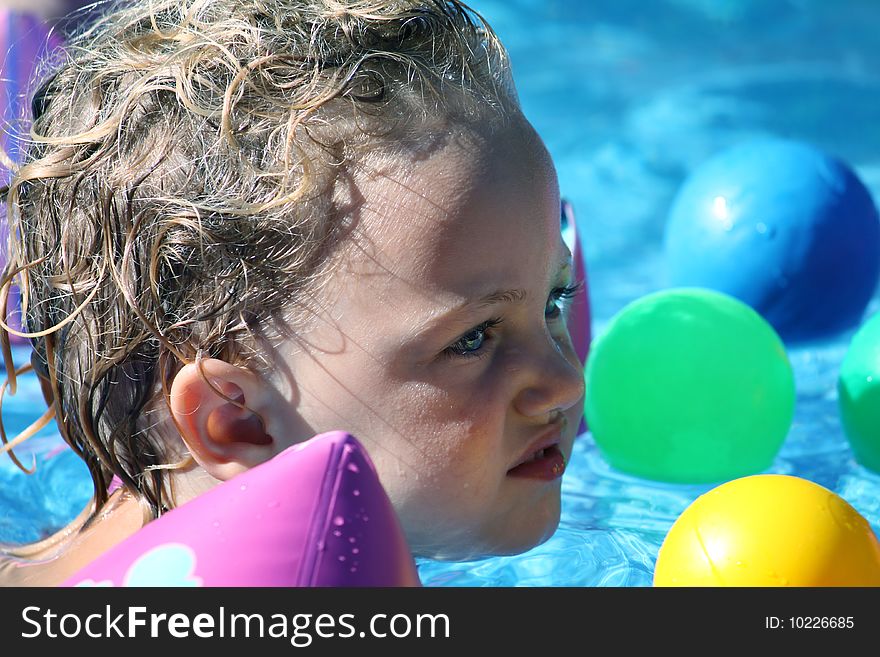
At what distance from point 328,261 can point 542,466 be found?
523 millimetres

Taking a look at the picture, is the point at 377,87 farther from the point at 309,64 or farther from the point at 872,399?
the point at 872,399

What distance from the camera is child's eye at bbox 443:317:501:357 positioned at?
6.30 ft

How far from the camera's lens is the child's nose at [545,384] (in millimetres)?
1933

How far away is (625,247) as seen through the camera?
16.5 feet

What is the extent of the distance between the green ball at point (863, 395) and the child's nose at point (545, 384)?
3.86 ft

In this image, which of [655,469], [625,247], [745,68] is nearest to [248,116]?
[655,469]

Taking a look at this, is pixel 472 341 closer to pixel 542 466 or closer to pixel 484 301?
pixel 484 301

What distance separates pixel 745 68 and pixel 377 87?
516 centimetres

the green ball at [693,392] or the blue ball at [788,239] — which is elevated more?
the green ball at [693,392]

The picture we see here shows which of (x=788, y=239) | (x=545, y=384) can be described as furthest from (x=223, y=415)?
(x=788, y=239)

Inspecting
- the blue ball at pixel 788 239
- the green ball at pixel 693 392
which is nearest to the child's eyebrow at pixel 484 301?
the green ball at pixel 693 392

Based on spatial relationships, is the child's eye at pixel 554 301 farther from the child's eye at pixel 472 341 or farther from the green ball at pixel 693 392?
the green ball at pixel 693 392

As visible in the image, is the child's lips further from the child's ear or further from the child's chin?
the child's ear

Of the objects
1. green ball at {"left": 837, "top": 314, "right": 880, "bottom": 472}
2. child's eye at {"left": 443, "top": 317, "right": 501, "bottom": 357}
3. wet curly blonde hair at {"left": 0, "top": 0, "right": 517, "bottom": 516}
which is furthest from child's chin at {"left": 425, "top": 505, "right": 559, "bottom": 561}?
green ball at {"left": 837, "top": 314, "right": 880, "bottom": 472}
